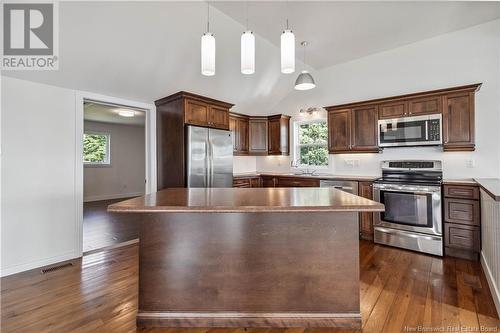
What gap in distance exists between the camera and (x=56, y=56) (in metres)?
2.74

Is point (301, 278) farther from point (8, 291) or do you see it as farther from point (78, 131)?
point (78, 131)

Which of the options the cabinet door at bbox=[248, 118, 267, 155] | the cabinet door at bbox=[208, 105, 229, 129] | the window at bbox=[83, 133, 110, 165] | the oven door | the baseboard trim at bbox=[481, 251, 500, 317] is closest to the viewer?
the baseboard trim at bbox=[481, 251, 500, 317]

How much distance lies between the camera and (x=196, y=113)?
3.95 meters

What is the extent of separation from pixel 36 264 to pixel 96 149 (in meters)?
5.46

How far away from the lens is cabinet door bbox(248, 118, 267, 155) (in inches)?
217

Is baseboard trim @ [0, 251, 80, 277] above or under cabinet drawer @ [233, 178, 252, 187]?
under

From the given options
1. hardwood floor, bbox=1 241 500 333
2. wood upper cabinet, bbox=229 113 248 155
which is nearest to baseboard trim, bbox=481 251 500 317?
hardwood floor, bbox=1 241 500 333

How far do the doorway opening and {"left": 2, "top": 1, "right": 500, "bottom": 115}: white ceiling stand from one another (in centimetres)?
250

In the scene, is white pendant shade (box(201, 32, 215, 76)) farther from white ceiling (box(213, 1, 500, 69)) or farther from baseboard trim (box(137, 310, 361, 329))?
baseboard trim (box(137, 310, 361, 329))

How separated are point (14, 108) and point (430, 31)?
5.52 m

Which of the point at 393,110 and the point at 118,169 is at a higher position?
the point at 393,110

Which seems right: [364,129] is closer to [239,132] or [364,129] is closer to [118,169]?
[239,132]

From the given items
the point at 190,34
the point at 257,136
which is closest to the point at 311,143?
the point at 257,136

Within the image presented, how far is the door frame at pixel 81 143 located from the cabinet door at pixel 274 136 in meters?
2.48
